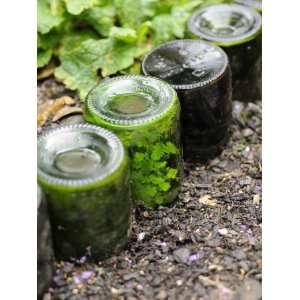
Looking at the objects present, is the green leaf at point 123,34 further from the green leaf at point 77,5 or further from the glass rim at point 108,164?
the glass rim at point 108,164

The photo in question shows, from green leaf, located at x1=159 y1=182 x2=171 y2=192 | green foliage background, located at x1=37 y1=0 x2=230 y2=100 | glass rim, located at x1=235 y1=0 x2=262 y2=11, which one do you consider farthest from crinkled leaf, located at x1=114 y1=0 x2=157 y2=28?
green leaf, located at x1=159 y1=182 x2=171 y2=192

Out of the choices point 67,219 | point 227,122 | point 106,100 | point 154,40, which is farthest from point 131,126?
point 154,40

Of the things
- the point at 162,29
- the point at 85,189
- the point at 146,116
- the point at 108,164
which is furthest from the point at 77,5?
the point at 85,189

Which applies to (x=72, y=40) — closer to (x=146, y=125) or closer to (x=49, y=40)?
(x=49, y=40)

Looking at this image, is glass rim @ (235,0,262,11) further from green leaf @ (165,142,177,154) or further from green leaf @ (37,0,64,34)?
green leaf @ (165,142,177,154)

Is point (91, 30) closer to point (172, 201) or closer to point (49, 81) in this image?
point (49, 81)
